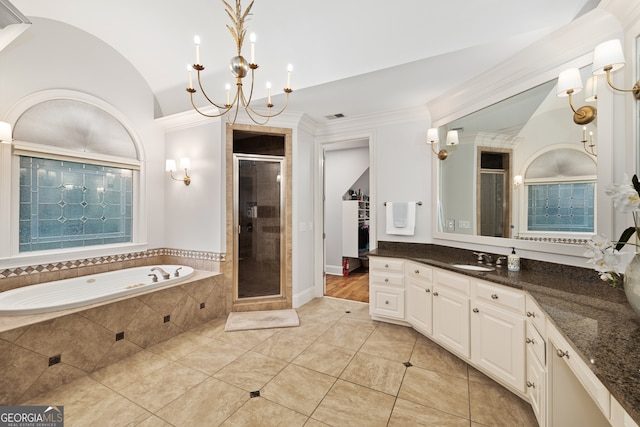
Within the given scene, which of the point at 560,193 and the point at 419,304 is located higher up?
the point at 560,193

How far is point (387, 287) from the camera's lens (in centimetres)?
305

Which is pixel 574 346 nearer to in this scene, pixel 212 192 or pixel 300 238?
pixel 300 238

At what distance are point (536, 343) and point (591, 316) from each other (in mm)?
429

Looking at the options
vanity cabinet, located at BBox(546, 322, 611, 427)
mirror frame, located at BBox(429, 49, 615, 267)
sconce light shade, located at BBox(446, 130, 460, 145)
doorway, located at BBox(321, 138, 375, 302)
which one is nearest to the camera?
vanity cabinet, located at BBox(546, 322, 611, 427)

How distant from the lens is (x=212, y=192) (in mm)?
3414

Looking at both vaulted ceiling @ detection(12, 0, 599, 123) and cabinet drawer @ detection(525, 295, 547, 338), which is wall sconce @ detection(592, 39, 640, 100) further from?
cabinet drawer @ detection(525, 295, 547, 338)

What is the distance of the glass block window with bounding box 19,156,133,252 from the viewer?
262cm

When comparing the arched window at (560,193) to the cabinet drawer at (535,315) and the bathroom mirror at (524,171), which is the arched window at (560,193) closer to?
the bathroom mirror at (524,171)

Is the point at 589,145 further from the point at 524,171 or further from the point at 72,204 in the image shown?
the point at 72,204

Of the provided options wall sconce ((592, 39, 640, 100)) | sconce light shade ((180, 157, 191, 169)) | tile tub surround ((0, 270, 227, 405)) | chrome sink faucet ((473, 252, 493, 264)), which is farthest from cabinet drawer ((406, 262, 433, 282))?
sconce light shade ((180, 157, 191, 169))

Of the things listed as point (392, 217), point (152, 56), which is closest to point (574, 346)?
point (392, 217)

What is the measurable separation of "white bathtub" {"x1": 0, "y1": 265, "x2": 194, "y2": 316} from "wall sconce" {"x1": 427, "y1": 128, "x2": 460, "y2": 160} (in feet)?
10.6

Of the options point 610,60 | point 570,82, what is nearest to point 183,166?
point 570,82

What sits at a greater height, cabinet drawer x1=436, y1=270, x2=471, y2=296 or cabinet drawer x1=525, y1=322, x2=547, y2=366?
cabinet drawer x1=436, y1=270, x2=471, y2=296
